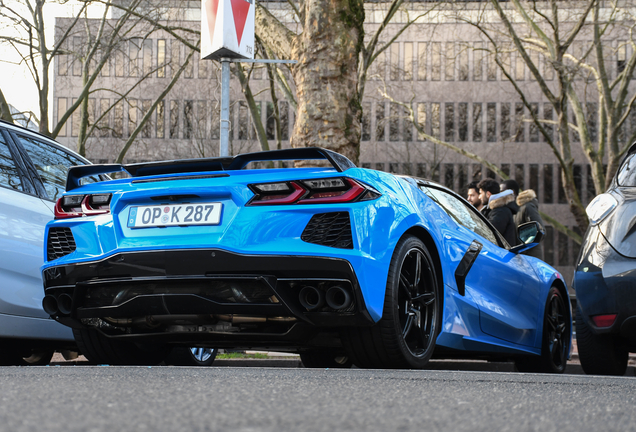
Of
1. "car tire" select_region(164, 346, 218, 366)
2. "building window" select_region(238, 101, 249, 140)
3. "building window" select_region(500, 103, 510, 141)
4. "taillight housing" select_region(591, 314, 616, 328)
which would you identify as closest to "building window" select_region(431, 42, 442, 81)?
"building window" select_region(500, 103, 510, 141)

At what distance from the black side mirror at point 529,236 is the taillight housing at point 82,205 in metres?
3.18

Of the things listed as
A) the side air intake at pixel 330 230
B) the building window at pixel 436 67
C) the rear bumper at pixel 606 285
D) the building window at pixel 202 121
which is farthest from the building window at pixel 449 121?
the side air intake at pixel 330 230

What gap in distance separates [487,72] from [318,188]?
46.2 metres

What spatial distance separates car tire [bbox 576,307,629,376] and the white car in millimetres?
3316

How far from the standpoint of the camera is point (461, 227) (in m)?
5.28

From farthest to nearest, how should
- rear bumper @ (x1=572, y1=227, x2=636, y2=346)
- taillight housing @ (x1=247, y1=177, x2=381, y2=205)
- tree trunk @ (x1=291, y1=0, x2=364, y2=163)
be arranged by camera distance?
tree trunk @ (x1=291, y1=0, x2=364, y2=163) < rear bumper @ (x1=572, y1=227, x2=636, y2=346) < taillight housing @ (x1=247, y1=177, x2=381, y2=205)

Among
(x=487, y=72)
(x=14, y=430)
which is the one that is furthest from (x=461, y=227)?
(x=487, y=72)

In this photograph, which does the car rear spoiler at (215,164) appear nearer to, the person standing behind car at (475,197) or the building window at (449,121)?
the person standing behind car at (475,197)

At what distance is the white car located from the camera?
5.14 metres

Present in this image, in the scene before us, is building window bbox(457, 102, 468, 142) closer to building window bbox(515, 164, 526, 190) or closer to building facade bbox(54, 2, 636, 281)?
building facade bbox(54, 2, 636, 281)

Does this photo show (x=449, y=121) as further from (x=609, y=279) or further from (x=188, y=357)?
(x=609, y=279)

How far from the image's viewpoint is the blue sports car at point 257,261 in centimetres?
403

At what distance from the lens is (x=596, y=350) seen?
17.2ft

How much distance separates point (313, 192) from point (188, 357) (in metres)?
2.69
